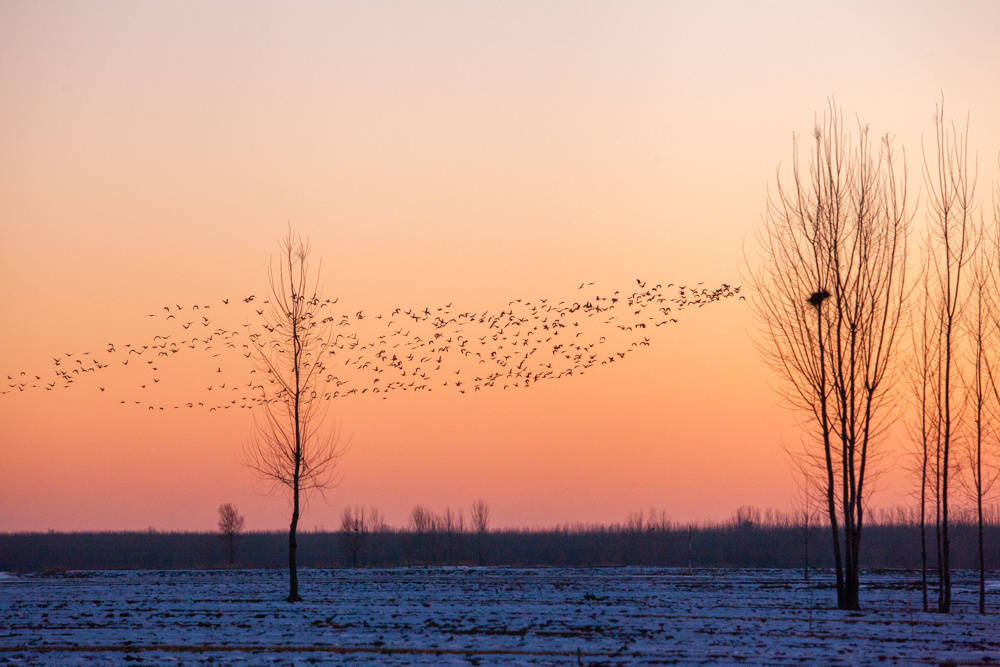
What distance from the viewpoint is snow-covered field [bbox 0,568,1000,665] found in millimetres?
19875

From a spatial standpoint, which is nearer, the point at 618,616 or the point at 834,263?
the point at 618,616

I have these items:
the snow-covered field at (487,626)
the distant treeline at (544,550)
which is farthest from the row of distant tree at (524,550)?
the snow-covered field at (487,626)

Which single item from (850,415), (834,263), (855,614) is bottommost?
(855,614)

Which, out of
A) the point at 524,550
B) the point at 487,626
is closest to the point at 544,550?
the point at 524,550

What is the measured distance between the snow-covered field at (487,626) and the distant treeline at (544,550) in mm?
43247

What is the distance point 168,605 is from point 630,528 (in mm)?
84964

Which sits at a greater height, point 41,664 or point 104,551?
point 41,664

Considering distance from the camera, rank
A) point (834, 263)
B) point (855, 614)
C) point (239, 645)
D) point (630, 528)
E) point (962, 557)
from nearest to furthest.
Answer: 1. point (239, 645)
2. point (855, 614)
3. point (834, 263)
4. point (962, 557)
5. point (630, 528)

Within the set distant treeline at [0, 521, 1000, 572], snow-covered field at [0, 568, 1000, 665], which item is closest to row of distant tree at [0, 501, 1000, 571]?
distant treeline at [0, 521, 1000, 572]

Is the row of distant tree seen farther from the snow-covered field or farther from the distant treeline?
the snow-covered field

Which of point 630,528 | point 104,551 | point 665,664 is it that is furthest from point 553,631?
point 104,551

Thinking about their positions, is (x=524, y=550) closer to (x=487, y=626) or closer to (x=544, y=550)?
(x=544, y=550)

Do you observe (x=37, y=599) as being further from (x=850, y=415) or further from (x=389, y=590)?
(x=850, y=415)

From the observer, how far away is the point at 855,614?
28.1m
